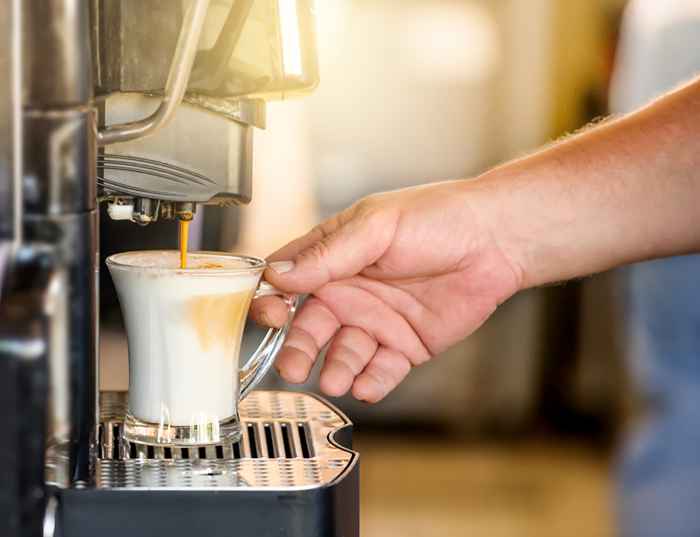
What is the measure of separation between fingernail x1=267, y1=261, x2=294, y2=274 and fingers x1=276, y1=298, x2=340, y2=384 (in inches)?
5.1

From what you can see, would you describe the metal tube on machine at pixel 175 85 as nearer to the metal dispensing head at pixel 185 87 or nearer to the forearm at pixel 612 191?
the metal dispensing head at pixel 185 87

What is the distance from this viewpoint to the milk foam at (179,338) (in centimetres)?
77

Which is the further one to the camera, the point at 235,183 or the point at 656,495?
the point at 656,495

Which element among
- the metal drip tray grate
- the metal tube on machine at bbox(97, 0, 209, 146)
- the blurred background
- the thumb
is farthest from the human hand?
the blurred background

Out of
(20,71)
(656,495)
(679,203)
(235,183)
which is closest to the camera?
(20,71)

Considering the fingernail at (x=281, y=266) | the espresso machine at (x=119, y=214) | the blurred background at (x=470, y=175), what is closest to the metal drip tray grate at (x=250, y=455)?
the espresso machine at (x=119, y=214)

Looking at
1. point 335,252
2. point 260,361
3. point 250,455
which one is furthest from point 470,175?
point 250,455

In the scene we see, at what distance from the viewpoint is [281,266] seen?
905mm

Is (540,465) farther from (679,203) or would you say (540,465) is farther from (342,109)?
(679,203)

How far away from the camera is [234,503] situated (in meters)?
0.66

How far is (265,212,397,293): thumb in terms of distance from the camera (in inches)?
35.6

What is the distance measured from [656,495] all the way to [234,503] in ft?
7.52

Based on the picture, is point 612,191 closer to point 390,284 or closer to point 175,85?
point 390,284

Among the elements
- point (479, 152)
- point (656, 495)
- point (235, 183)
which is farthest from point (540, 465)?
point (235, 183)
